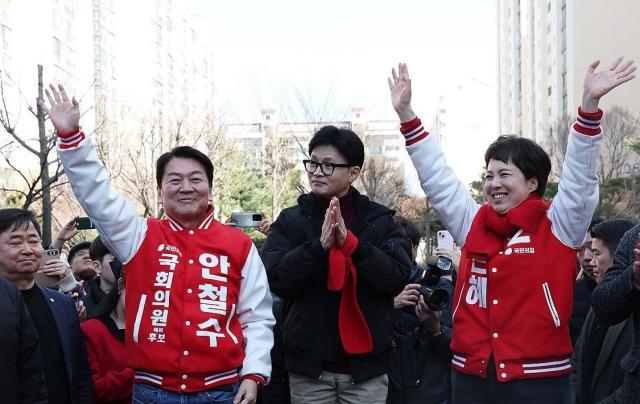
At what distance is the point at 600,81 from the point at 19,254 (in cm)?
296

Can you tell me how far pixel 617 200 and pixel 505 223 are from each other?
20101 millimetres

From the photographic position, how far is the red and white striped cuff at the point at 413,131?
376cm

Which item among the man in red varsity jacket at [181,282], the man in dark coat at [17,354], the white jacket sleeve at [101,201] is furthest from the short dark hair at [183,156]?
the man in dark coat at [17,354]

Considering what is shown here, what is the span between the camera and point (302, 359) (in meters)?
3.95

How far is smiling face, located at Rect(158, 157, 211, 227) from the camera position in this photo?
3602 millimetres

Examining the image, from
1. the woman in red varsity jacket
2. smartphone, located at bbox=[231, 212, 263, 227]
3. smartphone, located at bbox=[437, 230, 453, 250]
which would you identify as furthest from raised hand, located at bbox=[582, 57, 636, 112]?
smartphone, located at bbox=[231, 212, 263, 227]

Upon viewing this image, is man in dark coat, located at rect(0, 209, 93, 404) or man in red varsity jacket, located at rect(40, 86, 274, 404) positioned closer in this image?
man in red varsity jacket, located at rect(40, 86, 274, 404)

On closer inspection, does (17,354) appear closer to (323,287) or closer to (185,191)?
(185,191)

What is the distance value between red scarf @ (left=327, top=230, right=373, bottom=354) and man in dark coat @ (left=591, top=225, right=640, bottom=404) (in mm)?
1190

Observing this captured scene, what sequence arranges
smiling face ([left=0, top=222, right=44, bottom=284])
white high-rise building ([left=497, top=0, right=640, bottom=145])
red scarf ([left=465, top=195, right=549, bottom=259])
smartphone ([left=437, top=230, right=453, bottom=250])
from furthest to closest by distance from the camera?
1. white high-rise building ([left=497, top=0, right=640, bottom=145])
2. smartphone ([left=437, top=230, right=453, bottom=250])
3. smiling face ([left=0, top=222, right=44, bottom=284])
4. red scarf ([left=465, top=195, right=549, bottom=259])

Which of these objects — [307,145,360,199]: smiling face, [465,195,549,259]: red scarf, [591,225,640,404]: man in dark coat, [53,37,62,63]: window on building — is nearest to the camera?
[591,225,640,404]: man in dark coat

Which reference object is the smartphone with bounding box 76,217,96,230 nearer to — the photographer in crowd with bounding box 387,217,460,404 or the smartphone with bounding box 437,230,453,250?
the photographer in crowd with bounding box 387,217,460,404

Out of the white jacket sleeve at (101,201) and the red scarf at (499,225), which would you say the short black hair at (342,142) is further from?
the white jacket sleeve at (101,201)

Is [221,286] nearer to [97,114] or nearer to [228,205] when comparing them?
[97,114]
